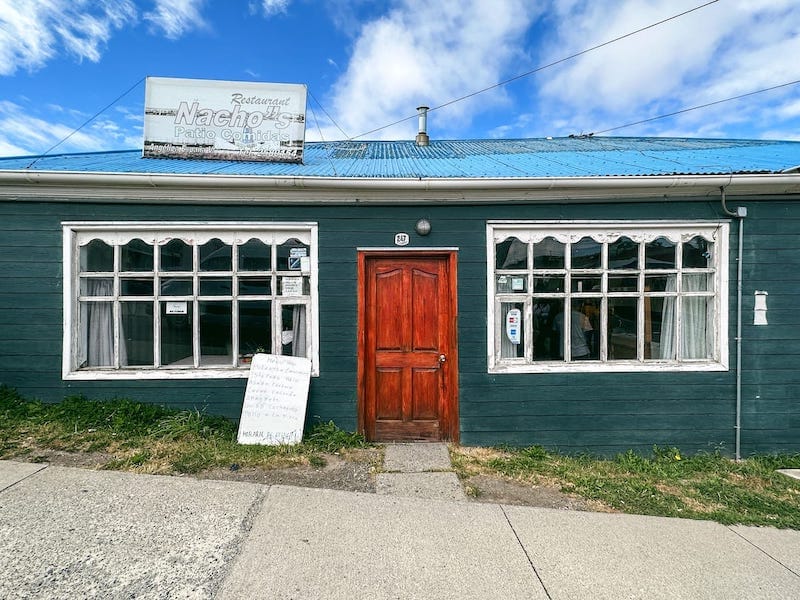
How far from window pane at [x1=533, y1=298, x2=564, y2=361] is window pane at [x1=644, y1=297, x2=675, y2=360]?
967 millimetres

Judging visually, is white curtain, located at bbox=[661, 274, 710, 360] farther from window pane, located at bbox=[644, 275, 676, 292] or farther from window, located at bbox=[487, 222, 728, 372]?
window pane, located at bbox=[644, 275, 676, 292]

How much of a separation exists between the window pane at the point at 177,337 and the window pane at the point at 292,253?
3.72 feet

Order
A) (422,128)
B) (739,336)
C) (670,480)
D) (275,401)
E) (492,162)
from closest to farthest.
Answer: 1. (670,480)
2. (275,401)
3. (739,336)
4. (492,162)
5. (422,128)

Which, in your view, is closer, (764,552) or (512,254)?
(764,552)

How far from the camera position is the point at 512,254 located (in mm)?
4906

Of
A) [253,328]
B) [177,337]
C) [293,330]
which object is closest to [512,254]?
[293,330]

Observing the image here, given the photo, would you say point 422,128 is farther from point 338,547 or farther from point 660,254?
point 338,547

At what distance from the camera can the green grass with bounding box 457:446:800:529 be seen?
367 cm

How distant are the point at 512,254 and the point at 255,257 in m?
2.78

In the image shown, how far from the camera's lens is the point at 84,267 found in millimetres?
4852

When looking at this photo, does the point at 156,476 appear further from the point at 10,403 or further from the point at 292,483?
the point at 10,403

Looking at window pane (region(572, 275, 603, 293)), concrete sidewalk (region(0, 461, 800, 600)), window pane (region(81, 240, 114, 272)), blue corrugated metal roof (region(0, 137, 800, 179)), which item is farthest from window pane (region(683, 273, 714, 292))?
window pane (region(81, 240, 114, 272))

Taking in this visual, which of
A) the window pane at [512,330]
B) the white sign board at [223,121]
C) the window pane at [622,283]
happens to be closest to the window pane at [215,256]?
the white sign board at [223,121]

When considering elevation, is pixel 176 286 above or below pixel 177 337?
above
